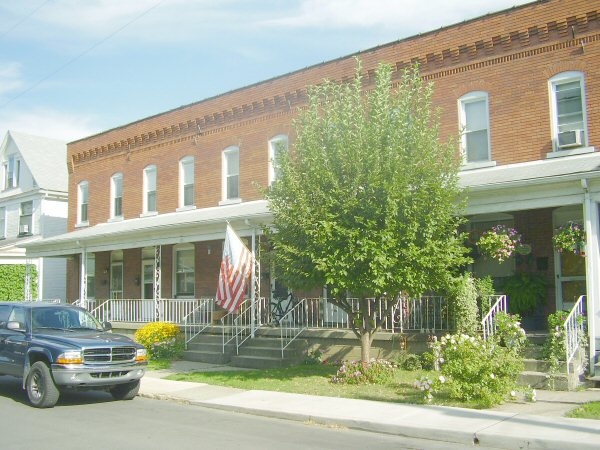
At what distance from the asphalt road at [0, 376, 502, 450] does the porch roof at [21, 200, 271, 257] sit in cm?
662

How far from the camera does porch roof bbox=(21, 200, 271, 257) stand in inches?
698

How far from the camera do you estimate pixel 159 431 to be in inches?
368

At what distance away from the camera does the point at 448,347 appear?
36.2 feet

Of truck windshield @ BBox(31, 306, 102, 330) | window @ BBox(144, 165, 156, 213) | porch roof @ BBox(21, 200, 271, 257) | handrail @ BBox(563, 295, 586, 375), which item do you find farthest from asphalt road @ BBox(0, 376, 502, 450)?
window @ BBox(144, 165, 156, 213)

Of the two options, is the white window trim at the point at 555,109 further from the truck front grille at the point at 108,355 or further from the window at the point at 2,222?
the window at the point at 2,222

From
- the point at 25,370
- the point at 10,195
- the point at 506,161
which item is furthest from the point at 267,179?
the point at 10,195

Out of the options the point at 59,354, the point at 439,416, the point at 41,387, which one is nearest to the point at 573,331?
the point at 439,416

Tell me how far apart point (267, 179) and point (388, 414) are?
1186 cm

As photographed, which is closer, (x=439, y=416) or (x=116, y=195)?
(x=439, y=416)

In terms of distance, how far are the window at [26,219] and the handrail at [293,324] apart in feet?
64.0

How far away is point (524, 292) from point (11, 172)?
2954 cm

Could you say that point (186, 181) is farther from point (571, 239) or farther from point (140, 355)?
point (571, 239)

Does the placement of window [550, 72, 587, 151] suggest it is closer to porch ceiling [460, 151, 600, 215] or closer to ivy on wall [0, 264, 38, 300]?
porch ceiling [460, 151, 600, 215]

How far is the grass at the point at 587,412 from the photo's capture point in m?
9.34
